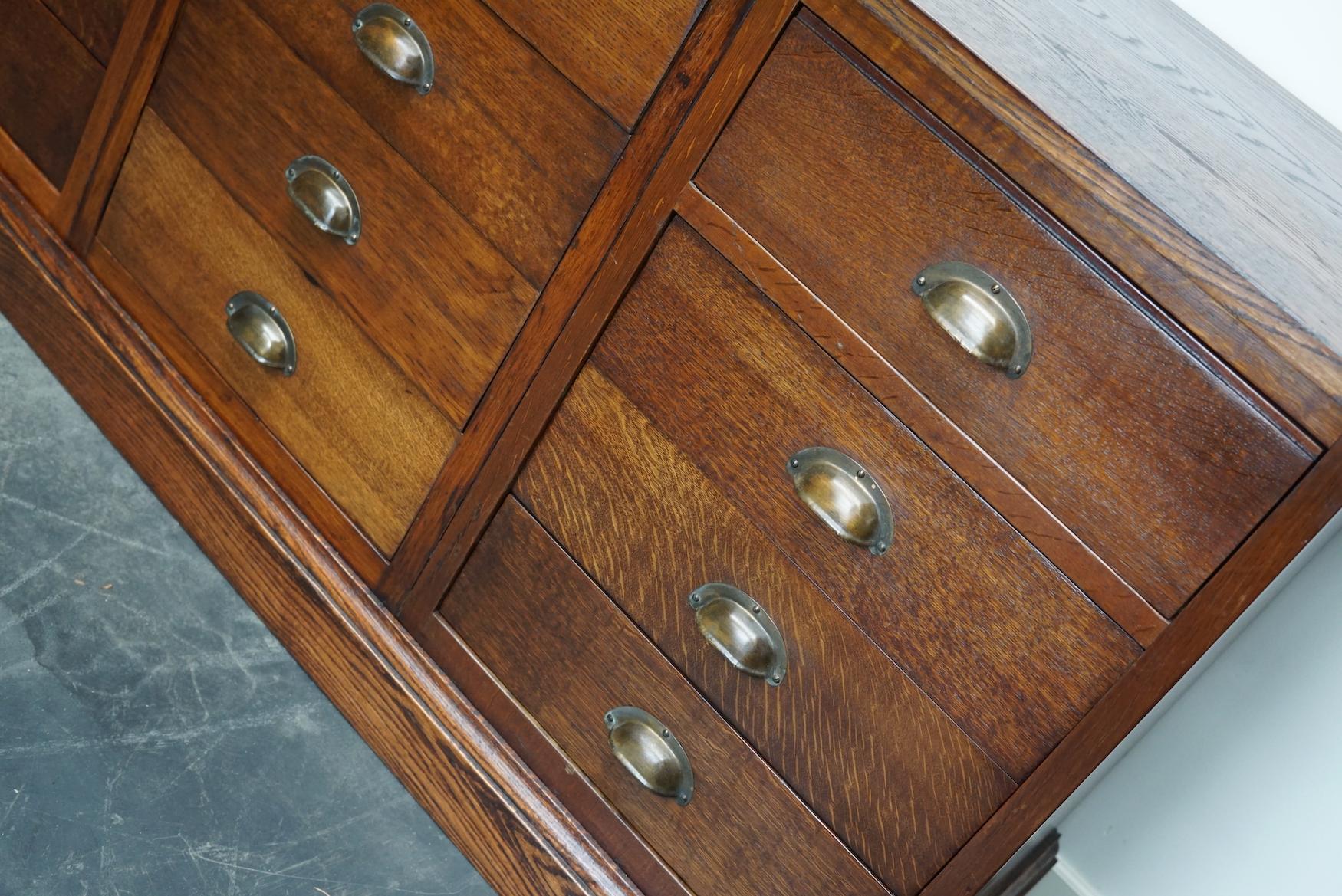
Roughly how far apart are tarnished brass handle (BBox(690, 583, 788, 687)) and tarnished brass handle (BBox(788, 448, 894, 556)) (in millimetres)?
111

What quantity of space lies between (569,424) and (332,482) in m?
0.32

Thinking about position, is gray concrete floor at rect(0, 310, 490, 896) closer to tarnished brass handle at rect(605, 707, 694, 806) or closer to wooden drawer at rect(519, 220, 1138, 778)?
tarnished brass handle at rect(605, 707, 694, 806)

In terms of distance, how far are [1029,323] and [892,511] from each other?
0.17 m

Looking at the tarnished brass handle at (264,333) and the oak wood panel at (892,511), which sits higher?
the oak wood panel at (892,511)

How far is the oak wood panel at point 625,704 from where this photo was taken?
106cm

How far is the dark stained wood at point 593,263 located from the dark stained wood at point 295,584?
85 mm

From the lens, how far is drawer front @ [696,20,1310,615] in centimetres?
82

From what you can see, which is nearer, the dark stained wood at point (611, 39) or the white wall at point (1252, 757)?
the dark stained wood at point (611, 39)

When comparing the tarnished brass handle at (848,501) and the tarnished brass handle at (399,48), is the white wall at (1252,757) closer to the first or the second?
the tarnished brass handle at (848,501)

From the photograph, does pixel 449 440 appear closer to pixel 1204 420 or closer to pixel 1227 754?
pixel 1204 420

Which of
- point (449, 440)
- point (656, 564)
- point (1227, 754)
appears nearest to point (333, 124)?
point (449, 440)

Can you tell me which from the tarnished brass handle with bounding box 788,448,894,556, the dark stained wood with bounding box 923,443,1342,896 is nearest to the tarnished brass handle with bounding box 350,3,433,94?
the tarnished brass handle with bounding box 788,448,894,556

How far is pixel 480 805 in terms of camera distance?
1225mm

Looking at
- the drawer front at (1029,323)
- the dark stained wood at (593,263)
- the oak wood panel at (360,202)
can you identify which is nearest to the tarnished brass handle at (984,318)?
the drawer front at (1029,323)
